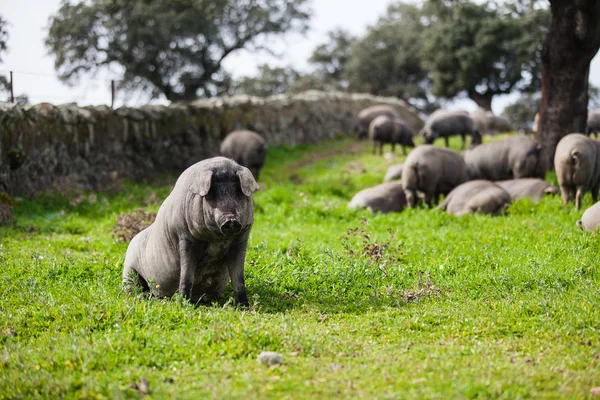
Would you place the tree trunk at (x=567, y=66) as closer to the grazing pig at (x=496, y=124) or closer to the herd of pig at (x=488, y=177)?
the herd of pig at (x=488, y=177)

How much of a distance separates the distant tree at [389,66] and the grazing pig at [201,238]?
38826 mm

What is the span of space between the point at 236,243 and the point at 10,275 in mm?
2985

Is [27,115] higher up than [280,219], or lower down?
higher up

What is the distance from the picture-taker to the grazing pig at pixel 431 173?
13.8m

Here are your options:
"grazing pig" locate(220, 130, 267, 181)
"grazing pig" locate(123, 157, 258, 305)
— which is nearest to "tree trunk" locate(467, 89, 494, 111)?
"grazing pig" locate(220, 130, 267, 181)

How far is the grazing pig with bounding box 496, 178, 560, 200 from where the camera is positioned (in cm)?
1271

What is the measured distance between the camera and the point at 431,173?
45.4 ft

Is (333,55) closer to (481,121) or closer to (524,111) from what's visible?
(524,111)

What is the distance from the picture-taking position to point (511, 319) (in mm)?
6230

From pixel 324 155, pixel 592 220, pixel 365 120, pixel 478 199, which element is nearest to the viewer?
pixel 592 220

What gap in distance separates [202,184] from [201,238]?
58 cm

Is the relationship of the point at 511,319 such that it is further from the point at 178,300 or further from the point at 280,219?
the point at 280,219

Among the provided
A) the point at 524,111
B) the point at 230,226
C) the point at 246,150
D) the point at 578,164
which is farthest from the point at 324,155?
the point at 524,111

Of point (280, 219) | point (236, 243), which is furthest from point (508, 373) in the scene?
point (280, 219)
